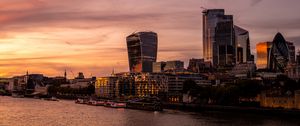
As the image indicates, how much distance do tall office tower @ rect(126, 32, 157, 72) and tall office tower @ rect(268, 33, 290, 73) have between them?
44.8m

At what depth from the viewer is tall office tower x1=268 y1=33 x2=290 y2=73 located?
155875 millimetres

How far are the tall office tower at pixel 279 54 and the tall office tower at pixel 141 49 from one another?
44.8m

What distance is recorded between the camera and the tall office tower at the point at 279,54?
156m

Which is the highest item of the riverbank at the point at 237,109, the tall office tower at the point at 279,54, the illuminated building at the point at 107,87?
the tall office tower at the point at 279,54

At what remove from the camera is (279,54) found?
523 feet

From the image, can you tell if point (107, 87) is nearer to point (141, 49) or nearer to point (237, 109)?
point (141, 49)

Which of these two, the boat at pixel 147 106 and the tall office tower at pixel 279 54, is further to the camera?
the tall office tower at pixel 279 54

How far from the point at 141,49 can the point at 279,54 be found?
1949 inches

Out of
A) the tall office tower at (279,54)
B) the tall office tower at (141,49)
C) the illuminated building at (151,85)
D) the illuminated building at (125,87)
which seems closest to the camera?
the illuminated building at (151,85)

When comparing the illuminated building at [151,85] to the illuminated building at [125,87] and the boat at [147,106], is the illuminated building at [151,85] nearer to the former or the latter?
the illuminated building at [125,87]

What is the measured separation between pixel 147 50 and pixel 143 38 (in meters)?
5.59

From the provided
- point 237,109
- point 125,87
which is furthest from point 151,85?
point 237,109

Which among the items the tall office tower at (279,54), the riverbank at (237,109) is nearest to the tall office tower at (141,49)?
the tall office tower at (279,54)

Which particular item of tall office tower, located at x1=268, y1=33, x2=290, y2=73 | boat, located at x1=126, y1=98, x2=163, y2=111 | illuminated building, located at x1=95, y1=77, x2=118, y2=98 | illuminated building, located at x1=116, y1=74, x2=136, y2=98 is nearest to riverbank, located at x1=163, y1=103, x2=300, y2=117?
Answer: boat, located at x1=126, y1=98, x2=163, y2=111
